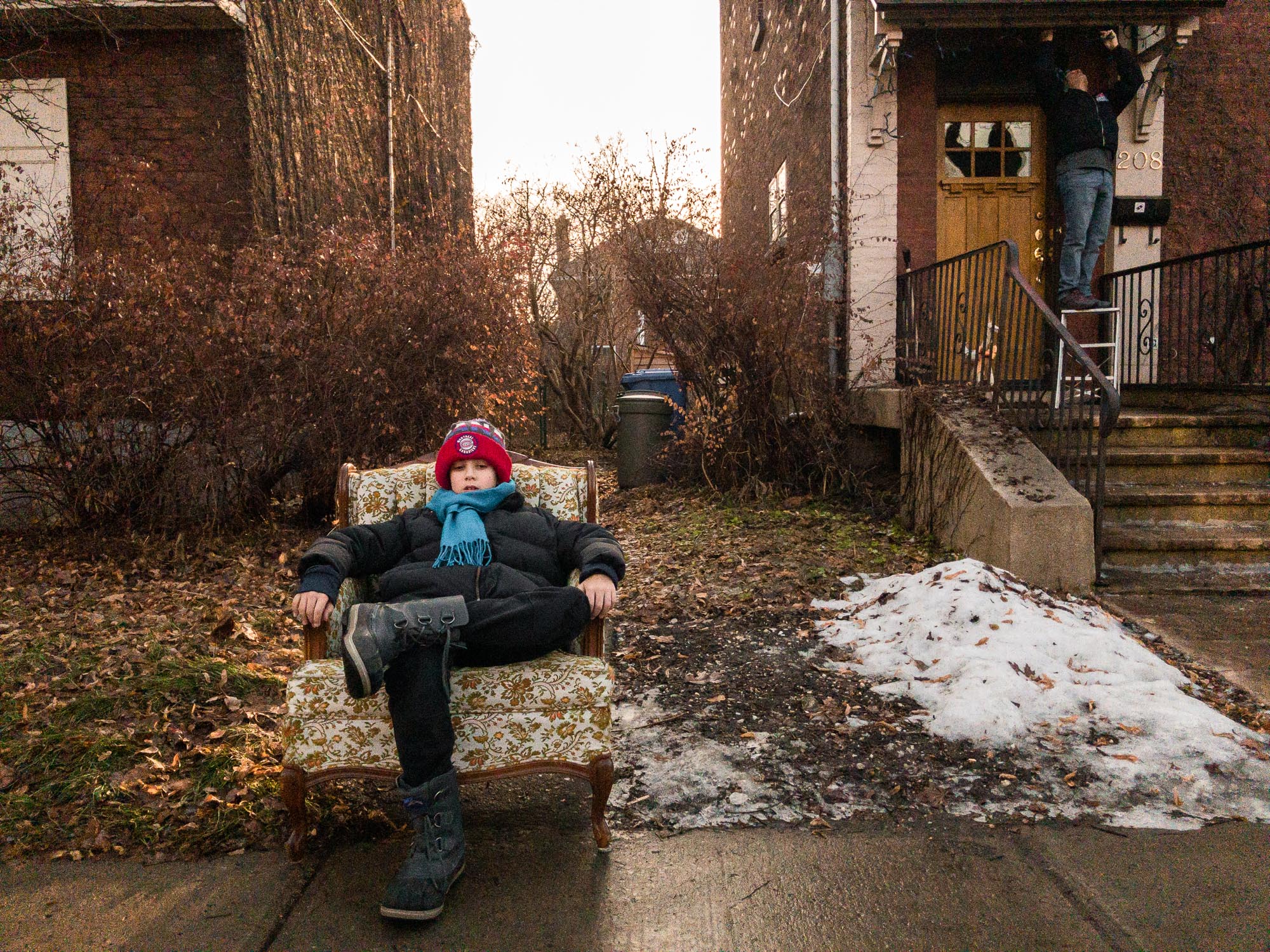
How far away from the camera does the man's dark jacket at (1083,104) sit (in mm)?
7953

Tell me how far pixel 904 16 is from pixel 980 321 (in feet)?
9.26

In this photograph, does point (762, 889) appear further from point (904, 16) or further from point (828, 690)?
point (904, 16)

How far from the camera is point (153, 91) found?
28.1ft

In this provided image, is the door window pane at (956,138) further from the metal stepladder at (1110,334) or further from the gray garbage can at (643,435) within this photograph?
Answer: the gray garbage can at (643,435)

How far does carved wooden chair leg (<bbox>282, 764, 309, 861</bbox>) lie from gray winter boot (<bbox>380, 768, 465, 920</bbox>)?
34cm

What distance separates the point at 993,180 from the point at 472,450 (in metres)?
7.38

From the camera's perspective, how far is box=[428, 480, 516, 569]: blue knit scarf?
3.14 m

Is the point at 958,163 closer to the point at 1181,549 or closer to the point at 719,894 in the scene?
the point at 1181,549

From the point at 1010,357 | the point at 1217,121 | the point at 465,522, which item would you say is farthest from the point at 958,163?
the point at 465,522

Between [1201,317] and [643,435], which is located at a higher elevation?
[1201,317]

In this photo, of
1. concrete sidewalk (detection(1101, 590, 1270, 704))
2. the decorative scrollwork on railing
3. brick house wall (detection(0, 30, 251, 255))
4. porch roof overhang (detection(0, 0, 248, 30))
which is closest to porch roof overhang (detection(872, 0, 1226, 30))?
the decorative scrollwork on railing

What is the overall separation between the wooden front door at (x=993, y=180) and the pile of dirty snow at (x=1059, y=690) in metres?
4.95

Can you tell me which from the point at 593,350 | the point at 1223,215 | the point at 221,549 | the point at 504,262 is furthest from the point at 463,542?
the point at 593,350

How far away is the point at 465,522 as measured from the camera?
126 inches
